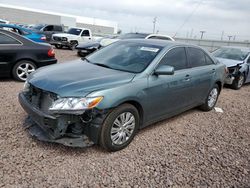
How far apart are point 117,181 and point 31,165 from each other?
1.10 meters

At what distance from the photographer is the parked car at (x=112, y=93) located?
Result: 271 centimetres

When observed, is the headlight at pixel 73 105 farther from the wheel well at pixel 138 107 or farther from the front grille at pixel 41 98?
the wheel well at pixel 138 107

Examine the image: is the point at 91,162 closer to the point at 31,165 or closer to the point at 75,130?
the point at 75,130

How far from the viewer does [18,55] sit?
5.84 meters

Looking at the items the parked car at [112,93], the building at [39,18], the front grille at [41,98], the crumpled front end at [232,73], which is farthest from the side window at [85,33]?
the building at [39,18]

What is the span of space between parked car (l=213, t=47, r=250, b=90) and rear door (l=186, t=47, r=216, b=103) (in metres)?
3.30

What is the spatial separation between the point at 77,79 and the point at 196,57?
8.96ft

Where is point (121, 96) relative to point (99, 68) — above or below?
below

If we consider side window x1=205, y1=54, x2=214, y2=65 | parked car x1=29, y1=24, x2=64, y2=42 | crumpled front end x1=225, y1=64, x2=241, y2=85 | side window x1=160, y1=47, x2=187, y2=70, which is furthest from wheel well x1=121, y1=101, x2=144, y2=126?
parked car x1=29, y1=24, x2=64, y2=42

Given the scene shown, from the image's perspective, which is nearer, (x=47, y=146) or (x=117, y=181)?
(x=117, y=181)

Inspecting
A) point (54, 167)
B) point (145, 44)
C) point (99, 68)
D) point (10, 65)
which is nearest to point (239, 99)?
point (145, 44)

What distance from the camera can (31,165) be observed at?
2.69 meters

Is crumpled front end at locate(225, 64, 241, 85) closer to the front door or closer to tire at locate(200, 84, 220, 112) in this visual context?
tire at locate(200, 84, 220, 112)

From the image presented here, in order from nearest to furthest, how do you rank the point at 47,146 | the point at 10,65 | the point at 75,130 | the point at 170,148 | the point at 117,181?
the point at 117,181 → the point at 75,130 → the point at 47,146 → the point at 170,148 → the point at 10,65
